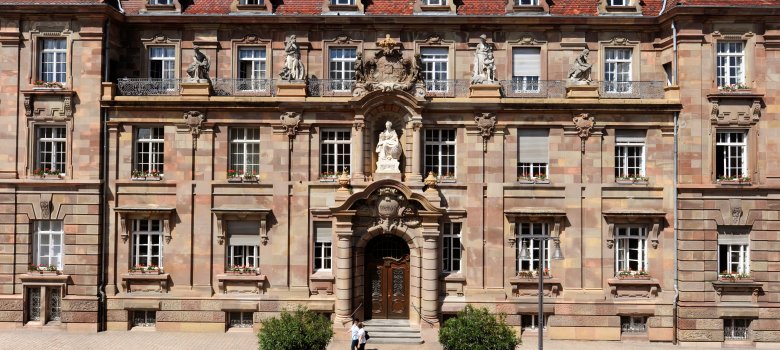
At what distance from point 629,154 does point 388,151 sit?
31.8 feet

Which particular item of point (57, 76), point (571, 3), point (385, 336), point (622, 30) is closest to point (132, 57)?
point (57, 76)

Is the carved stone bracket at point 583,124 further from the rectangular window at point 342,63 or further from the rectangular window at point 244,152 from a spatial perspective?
the rectangular window at point 244,152

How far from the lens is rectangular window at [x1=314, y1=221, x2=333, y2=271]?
24672 mm

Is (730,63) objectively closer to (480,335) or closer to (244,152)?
(480,335)

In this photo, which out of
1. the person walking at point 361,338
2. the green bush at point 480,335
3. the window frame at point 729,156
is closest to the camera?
the green bush at point 480,335

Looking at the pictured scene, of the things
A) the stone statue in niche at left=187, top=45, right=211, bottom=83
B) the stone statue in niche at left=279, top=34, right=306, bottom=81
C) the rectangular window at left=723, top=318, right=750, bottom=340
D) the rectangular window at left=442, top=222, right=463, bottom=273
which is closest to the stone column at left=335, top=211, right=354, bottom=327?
the rectangular window at left=442, top=222, right=463, bottom=273

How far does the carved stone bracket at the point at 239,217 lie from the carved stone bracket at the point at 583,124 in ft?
41.4

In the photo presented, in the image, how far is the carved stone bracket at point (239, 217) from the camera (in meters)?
24.3

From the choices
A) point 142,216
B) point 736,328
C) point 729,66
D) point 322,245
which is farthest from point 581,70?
point 142,216

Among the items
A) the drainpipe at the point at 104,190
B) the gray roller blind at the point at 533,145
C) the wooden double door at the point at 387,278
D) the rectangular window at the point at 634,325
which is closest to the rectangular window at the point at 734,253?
the rectangular window at the point at 634,325

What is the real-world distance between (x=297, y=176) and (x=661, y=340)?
15.7 meters

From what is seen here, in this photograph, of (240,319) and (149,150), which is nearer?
(240,319)

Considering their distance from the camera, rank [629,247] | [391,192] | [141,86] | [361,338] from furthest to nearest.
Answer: [141,86] → [629,247] → [391,192] → [361,338]

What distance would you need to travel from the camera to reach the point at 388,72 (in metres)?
24.3
